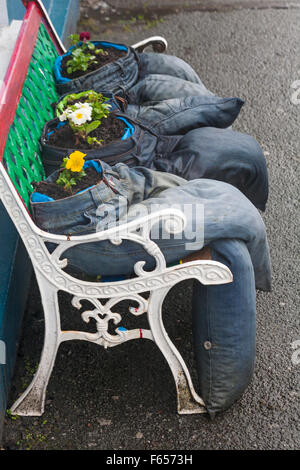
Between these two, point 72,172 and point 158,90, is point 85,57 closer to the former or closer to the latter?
point 158,90

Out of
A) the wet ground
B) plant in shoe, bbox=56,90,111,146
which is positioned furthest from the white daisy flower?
the wet ground

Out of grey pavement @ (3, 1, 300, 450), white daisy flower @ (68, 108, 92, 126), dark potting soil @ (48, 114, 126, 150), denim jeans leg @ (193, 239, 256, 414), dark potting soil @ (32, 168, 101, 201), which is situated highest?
white daisy flower @ (68, 108, 92, 126)

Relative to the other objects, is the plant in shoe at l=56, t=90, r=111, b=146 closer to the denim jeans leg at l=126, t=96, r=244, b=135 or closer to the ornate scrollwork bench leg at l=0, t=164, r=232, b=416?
the denim jeans leg at l=126, t=96, r=244, b=135

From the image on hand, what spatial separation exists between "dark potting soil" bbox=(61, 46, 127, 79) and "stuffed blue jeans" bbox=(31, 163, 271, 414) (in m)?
0.85

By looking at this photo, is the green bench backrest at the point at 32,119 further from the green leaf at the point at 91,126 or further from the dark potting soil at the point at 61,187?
the green leaf at the point at 91,126

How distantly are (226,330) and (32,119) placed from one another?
1207 millimetres

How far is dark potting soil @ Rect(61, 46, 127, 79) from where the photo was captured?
124 inches

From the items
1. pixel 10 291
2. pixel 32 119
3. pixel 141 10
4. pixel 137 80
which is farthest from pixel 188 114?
pixel 141 10

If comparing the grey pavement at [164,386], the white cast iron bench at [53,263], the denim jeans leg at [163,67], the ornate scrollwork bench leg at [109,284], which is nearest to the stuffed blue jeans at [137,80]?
the denim jeans leg at [163,67]

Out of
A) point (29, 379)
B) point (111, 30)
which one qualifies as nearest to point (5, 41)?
point (29, 379)

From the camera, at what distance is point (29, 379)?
2.75 m

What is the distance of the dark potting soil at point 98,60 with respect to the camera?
10.3 feet

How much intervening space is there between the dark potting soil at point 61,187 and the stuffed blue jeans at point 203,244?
5 centimetres

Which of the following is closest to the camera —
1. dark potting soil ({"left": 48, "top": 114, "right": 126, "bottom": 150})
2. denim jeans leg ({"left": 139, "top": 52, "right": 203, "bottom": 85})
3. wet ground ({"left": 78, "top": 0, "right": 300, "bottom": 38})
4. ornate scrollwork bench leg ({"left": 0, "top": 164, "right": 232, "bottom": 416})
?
ornate scrollwork bench leg ({"left": 0, "top": 164, "right": 232, "bottom": 416})
